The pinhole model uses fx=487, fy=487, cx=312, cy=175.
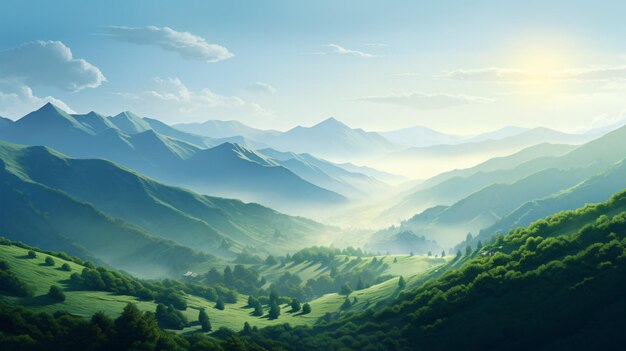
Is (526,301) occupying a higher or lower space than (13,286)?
lower

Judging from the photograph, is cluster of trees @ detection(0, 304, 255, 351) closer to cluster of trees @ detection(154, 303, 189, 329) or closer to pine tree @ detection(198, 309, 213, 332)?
cluster of trees @ detection(154, 303, 189, 329)

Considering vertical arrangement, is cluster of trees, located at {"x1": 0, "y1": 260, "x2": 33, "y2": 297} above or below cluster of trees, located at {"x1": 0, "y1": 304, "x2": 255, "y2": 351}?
above

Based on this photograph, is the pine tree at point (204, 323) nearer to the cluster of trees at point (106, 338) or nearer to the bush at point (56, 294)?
the bush at point (56, 294)

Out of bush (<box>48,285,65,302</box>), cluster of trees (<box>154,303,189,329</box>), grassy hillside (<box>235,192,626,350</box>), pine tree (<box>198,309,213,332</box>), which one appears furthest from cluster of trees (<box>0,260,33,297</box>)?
grassy hillside (<box>235,192,626,350</box>)

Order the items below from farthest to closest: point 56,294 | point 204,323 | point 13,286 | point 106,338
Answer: point 204,323 → point 56,294 → point 13,286 → point 106,338

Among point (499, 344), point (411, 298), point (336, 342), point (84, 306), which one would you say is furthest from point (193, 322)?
point (499, 344)

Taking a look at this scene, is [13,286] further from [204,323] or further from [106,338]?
[106,338]

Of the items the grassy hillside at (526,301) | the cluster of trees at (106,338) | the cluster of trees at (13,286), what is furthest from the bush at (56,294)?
the cluster of trees at (106,338)

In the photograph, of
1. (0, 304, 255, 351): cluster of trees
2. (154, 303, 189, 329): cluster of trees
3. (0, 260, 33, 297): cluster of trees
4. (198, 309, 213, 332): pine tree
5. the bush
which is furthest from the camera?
(198, 309, 213, 332): pine tree

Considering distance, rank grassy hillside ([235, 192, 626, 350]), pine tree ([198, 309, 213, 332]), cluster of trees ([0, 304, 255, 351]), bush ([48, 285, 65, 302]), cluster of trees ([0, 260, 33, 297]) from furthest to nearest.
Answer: pine tree ([198, 309, 213, 332]) < bush ([48, 285, 65, 302]) < cluster of trees ([0, 260, 33, 297]) < grassy hillside ([235, 192, 626, 350]) < cluster of trees ([0, 304, 255, 351])

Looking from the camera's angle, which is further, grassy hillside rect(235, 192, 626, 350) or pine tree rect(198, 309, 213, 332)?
pine tree rect(198, 309, 213, 332)

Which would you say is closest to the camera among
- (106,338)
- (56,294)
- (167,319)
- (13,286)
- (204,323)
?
(106,338)

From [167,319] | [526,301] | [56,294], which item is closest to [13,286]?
[56,294]
